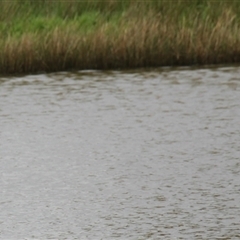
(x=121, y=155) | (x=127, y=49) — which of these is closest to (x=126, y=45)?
(x=127, y=49)

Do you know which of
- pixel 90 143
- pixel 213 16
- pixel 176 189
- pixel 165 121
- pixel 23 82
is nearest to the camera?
pixel 176 189

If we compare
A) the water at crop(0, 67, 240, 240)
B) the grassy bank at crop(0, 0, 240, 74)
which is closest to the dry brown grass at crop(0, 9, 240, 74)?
the grassy bank at crop(0, 0, 240, 74)

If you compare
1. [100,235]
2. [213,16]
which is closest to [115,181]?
[100,235]

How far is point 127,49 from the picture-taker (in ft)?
48.7

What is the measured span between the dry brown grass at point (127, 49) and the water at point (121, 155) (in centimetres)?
36

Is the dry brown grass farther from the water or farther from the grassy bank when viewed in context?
the water

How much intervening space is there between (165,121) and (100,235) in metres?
4.35

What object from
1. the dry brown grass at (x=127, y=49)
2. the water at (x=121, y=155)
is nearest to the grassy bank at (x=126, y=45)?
the dry brown grass at (x=127, y=49)

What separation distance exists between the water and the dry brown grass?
0.36 m

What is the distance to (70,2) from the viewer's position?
17156mm

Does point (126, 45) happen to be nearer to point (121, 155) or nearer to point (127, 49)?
point (127, 49)

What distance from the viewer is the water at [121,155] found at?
7191mm

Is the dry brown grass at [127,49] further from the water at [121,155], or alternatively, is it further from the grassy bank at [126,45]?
the water at [121,155]

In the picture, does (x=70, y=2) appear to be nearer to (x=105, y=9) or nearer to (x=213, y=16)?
(x=105, y=9)
